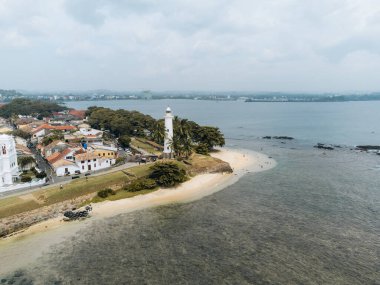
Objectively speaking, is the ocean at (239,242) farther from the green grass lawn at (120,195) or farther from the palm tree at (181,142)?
the palm tree at (181,142)

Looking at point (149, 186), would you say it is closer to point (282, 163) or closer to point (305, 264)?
point (305, 264)

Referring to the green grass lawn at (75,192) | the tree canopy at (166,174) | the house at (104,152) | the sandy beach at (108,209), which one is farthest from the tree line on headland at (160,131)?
the tree canopy at (166,174)

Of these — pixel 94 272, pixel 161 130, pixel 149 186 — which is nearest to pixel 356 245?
pixel 94 272

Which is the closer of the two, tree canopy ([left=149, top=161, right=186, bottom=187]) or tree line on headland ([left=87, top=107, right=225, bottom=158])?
tree canopy ([left=149, top=161, right=186, bottom=187])

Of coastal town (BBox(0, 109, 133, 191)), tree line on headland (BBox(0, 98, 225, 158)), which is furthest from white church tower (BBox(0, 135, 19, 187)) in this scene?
tree line on headland (BBox(0, 98, 225, 158))

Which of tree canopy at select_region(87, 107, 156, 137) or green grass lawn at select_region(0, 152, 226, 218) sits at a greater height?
tree canopy at select_region(87, 107, 156, 137)

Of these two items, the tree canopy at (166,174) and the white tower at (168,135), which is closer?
the tree canopy at (166,174)

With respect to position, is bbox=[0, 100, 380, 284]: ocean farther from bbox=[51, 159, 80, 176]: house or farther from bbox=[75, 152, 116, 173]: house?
bbox=[75, 152, 116, 173]: house
